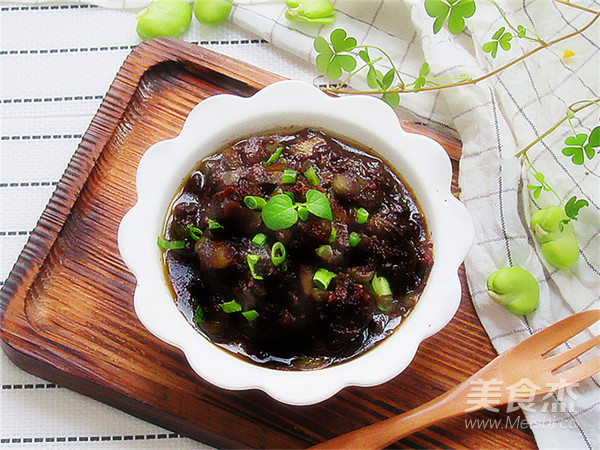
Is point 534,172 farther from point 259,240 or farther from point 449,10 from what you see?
point 259,240

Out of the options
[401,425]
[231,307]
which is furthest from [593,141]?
[231,307]

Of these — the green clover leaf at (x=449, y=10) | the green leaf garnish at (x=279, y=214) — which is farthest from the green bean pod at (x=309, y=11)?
the green leaf garnish at (x=279, y=214)

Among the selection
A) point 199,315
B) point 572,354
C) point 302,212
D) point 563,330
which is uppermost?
point 302,212

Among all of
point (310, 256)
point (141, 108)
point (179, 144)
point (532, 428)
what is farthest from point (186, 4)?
point (532, 428)

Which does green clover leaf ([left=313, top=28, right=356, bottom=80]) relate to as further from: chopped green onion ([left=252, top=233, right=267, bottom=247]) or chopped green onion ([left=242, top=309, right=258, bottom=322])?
chopped green onion ([left=242, top=309, right=258, bottom=322])

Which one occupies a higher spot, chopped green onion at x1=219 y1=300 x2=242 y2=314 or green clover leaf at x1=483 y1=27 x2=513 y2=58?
green clover leaf at x1=483 y1=27 x2=513 y2=58

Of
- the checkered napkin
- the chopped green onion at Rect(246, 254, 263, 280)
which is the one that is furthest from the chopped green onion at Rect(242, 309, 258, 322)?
the checkered napkin
